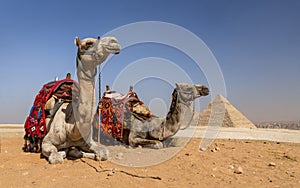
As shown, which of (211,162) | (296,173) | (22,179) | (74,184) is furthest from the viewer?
(211,162)

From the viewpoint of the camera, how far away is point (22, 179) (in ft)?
10.1

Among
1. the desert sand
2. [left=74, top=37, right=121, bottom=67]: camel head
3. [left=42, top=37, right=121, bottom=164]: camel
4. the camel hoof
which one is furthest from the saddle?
[left=74, top=37, right=121, bottom=67]: camel head

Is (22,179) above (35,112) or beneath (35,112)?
beneath

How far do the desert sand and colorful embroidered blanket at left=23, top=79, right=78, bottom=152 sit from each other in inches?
14.2

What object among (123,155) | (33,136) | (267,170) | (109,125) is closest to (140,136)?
(109,125)

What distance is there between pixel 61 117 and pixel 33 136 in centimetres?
89

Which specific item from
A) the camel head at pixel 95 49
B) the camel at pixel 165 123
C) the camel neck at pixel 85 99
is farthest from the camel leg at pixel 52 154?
the camel at pixel 165 123

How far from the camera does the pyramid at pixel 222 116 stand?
22031 mm

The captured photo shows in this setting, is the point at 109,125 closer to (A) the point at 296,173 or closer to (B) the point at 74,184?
(B) the point at 74,184

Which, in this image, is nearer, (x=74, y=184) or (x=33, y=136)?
(x=74, y=184)

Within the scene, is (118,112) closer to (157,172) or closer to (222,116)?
(157,172)

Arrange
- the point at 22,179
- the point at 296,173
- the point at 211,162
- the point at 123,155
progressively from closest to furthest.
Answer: the point at 22,179, the point at 296,173, the point at 211,162, the point at 123,155

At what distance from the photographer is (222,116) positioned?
77.9 ft

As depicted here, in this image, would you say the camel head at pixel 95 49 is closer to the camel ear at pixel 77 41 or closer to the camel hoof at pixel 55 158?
the camel ear at pixel 77 41
